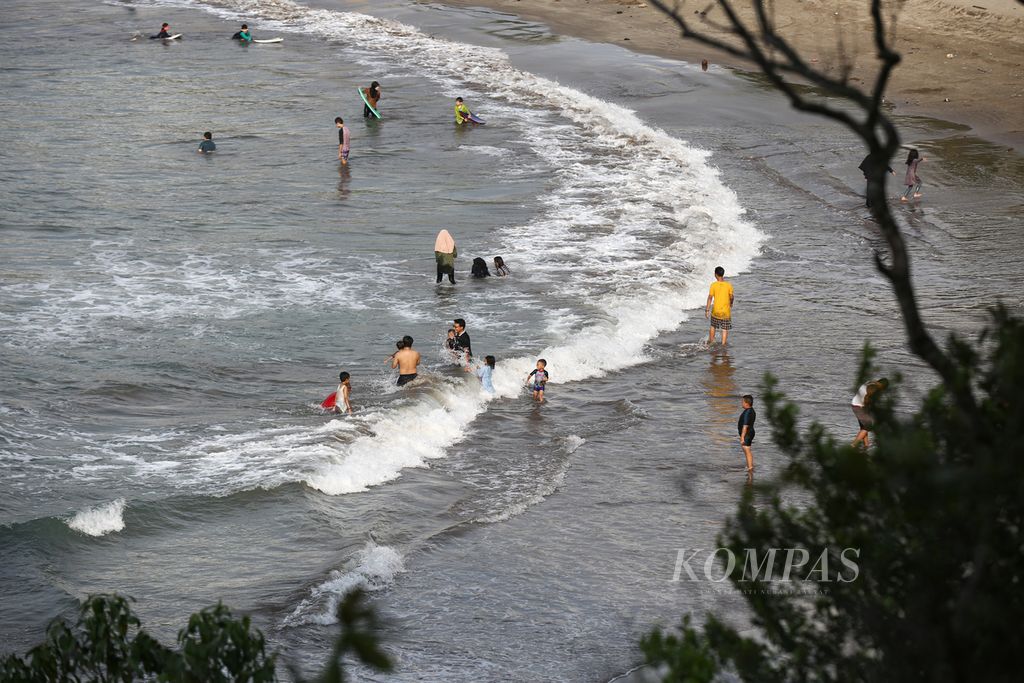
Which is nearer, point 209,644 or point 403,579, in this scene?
point 209,644

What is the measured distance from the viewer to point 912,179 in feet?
84.1

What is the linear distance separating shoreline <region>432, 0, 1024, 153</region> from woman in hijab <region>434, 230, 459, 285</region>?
11158mm

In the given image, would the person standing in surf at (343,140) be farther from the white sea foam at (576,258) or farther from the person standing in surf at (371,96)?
the white sea foam at (576,258)

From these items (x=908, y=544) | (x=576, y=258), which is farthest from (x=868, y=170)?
(x=576, y=258)

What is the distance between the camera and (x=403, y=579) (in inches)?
463

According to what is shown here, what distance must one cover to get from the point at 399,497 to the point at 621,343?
6.24m

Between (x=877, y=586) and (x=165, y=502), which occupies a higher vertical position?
(x=877, y=586)

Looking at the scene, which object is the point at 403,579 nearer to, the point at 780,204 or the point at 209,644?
the point at 209,644

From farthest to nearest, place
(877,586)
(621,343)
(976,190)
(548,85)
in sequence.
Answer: (548,85) → (976,190) → (621,343) → (877,586)

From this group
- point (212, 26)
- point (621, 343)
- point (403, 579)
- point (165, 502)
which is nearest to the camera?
point (403, 579)

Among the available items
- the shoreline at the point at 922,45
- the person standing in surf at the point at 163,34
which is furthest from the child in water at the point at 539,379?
the person standing in surf at the point at 163,34

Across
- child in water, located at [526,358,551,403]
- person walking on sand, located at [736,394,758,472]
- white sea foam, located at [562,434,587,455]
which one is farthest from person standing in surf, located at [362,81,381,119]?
A: person walking on sand, located at [736,394,758,472]

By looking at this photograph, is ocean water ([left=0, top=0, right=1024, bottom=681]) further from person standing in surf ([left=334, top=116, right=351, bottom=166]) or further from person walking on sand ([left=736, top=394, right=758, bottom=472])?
person standing in surf ([left=334, top=116, right=351, bottom=166])

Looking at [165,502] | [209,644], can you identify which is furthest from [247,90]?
[209,644]
